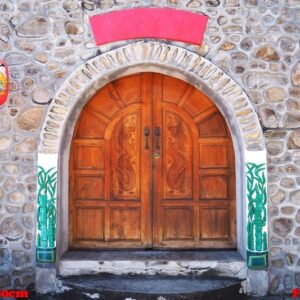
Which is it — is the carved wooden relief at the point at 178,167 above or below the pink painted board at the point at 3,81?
below

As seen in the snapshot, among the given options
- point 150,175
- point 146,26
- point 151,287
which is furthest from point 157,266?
point 146,26

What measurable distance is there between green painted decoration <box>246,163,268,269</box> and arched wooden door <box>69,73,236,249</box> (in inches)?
15.4

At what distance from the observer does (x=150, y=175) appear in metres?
4.05

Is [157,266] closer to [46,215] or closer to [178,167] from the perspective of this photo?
[178,167]

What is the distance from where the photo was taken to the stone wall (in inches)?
146

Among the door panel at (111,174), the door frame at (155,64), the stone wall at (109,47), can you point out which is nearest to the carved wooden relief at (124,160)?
the door panel at (111,174)

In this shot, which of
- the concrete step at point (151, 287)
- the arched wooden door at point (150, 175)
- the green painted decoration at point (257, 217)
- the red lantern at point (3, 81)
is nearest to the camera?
the concrete step at point (151, 287)

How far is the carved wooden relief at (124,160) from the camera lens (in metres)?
4.06

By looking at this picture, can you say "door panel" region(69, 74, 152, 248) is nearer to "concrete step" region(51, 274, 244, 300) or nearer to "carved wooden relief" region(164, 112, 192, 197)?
"carved wooden relief" region(164, 112, 192, 197)

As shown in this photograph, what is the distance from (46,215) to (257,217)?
2058 mm

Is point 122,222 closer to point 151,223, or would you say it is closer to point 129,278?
point 151,223

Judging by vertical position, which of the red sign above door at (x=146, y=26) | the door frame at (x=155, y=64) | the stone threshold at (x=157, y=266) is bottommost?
the stone threshold at (x=157, y=266)

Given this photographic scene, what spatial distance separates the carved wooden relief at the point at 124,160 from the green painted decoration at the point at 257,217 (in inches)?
47.4

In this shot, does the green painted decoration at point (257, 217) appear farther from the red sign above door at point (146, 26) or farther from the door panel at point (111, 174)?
the red sign above door at point (146, 26)
